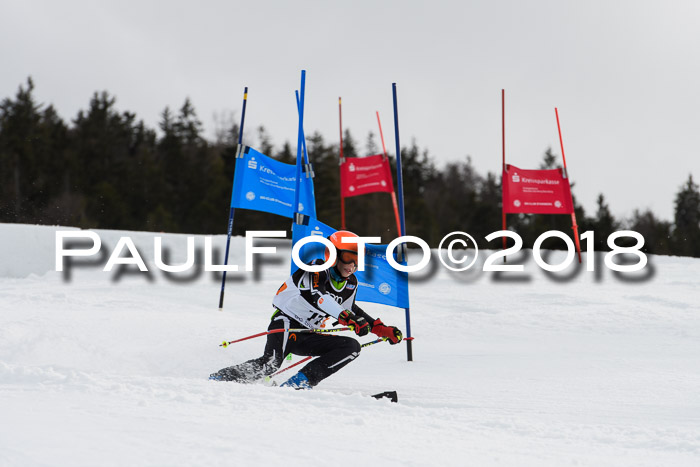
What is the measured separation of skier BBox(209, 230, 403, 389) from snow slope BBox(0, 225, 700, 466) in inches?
20.6

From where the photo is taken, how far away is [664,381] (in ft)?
18.4

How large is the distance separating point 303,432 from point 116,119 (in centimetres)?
4572

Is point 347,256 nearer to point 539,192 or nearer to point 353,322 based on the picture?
point 353,322

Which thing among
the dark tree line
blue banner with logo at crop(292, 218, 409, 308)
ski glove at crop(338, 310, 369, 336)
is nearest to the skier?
ski glove at crop(338, 310, 369, 336)

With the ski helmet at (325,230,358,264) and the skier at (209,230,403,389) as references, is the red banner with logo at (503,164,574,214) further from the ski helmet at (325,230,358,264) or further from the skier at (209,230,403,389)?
the ski helmet at (325,230,358,264)

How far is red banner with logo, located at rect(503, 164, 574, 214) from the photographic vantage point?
12922 mm

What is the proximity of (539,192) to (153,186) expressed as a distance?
99.8ft

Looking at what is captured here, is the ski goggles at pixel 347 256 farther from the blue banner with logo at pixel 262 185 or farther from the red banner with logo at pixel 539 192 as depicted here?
the red banner with logo at pixel 539 192

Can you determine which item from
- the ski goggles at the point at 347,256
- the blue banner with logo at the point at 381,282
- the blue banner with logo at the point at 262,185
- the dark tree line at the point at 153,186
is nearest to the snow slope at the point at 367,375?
the blue banner with logo at the point at 381,282

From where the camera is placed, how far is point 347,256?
4762 millimetres

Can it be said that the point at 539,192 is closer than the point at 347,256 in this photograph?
No

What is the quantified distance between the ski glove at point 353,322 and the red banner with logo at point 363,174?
9.95m

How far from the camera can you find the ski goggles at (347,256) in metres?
4.74

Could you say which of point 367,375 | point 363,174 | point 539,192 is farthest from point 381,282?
point 363,174
